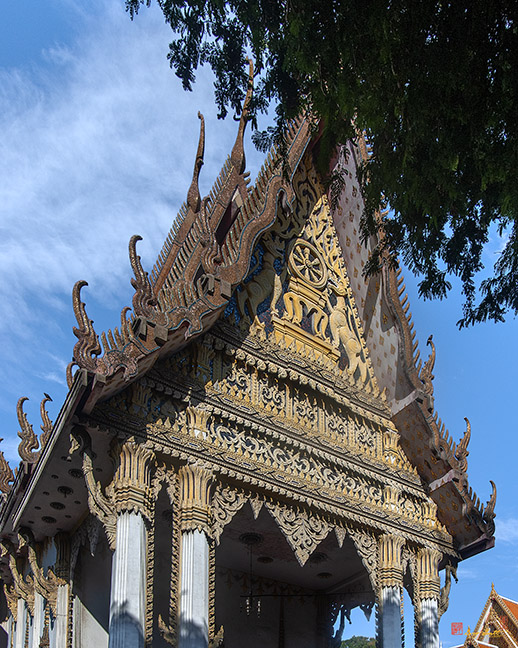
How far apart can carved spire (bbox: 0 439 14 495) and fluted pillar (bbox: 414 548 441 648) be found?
202 inches

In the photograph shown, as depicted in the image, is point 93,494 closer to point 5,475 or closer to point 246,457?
point 246,457

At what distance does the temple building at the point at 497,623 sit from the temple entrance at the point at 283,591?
524cm

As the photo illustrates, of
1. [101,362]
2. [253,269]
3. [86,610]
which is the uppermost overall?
[253,269]

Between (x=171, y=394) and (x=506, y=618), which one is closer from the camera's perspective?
(x=171, y=394)

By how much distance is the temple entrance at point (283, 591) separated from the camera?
11516 millimetres

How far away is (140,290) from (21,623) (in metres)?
5.31

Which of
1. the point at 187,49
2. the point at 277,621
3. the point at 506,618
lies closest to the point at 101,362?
the point at 187,49

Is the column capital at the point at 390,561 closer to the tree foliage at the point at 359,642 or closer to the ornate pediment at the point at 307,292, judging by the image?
the ornate pediment at the point at 307,292

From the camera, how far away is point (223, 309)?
9617 mm

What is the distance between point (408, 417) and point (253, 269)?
2855 millimetres

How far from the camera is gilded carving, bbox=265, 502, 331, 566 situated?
32.0 feet

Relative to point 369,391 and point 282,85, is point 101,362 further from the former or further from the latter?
point 369,391

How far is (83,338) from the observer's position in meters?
8.27

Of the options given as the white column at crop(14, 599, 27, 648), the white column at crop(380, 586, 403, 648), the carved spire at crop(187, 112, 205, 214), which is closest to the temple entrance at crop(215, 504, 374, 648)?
the white column at crop(380, 586, 403, 648)
